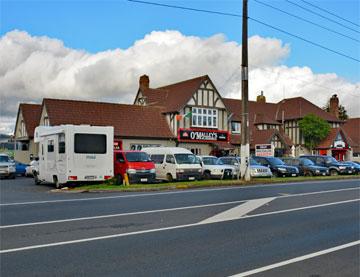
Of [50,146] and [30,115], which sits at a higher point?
[30,115]

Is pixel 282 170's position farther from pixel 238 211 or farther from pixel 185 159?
pixel 238 211

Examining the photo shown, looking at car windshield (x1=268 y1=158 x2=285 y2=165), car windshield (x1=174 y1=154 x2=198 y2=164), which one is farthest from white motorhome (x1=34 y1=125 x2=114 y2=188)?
car windshield (x1=268 y1=158 x2=285 y2=165)

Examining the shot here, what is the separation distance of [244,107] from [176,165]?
4.81m

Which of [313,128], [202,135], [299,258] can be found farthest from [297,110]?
[299,258]

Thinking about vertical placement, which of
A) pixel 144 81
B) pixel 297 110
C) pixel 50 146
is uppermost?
pixel 144 81

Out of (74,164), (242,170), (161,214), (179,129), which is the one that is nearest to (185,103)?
(179,129)

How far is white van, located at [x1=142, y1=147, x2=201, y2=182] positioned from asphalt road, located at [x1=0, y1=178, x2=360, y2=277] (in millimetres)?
10356

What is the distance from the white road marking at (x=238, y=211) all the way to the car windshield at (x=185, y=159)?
10466 mm

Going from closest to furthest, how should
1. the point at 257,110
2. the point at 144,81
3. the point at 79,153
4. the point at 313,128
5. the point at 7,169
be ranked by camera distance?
the point at 79,153
the point at 7,169
the point at 144,81
the point at 313,128
the point at 257,110

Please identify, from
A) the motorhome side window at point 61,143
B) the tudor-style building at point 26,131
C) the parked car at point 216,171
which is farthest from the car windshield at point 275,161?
the tudor-style building at point 26,131

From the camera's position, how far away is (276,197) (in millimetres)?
16562

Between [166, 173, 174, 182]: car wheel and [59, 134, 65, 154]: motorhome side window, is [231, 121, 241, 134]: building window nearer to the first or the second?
[166, 173, 174, 182]: car wheel

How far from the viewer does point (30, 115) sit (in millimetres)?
47500

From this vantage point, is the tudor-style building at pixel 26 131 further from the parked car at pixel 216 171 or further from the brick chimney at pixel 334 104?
the brick chimney at pixel 334 104
